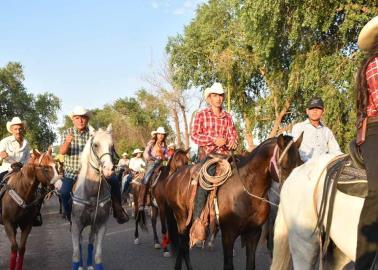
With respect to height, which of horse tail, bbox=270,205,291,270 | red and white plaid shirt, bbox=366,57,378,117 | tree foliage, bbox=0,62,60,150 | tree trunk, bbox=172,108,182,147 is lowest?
horse tail, bbox=270,205,291,270

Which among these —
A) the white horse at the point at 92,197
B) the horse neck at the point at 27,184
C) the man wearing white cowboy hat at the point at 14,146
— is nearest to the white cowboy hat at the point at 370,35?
the white horse at the point at 92,197

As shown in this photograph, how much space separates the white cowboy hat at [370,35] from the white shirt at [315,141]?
3.41 metres

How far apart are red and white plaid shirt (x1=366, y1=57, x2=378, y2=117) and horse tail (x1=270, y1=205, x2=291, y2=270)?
163 cm

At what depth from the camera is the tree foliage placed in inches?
2229

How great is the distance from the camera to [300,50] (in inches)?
795

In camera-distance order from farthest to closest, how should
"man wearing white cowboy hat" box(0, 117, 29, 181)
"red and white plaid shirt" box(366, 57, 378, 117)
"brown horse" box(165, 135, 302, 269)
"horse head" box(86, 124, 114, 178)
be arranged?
"man wearing white cowboy hat" box(0, 117, 29, 181) → "horse head" box(86, 124, 114, 178) → "brown horse" box(165, 135, 302, 269) → "red and white plaid shirt" box(366, 57, 378, 117)

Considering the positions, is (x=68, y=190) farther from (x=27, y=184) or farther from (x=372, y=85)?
(x=372, y=85)

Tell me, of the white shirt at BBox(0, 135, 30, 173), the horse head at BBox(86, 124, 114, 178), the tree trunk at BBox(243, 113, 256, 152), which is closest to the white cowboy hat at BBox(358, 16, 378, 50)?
the horse head at BBox(86, 124, 114, 178)

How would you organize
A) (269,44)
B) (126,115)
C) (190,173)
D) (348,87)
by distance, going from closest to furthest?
(190,173) → (348,87) → (269,44) → (126,115)

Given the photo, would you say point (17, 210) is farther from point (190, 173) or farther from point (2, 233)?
point (2, 233)

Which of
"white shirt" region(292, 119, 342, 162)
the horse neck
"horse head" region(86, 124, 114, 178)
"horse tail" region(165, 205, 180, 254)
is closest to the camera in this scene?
"horse head" region(86, 124, 114, 178)

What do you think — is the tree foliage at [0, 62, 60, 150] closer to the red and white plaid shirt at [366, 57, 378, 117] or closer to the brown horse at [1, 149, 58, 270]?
the brown horse at [1, 149, 58, 270]

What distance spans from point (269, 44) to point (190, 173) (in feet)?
43.9

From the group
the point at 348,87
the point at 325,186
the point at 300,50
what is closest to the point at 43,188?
the point at 325,186
